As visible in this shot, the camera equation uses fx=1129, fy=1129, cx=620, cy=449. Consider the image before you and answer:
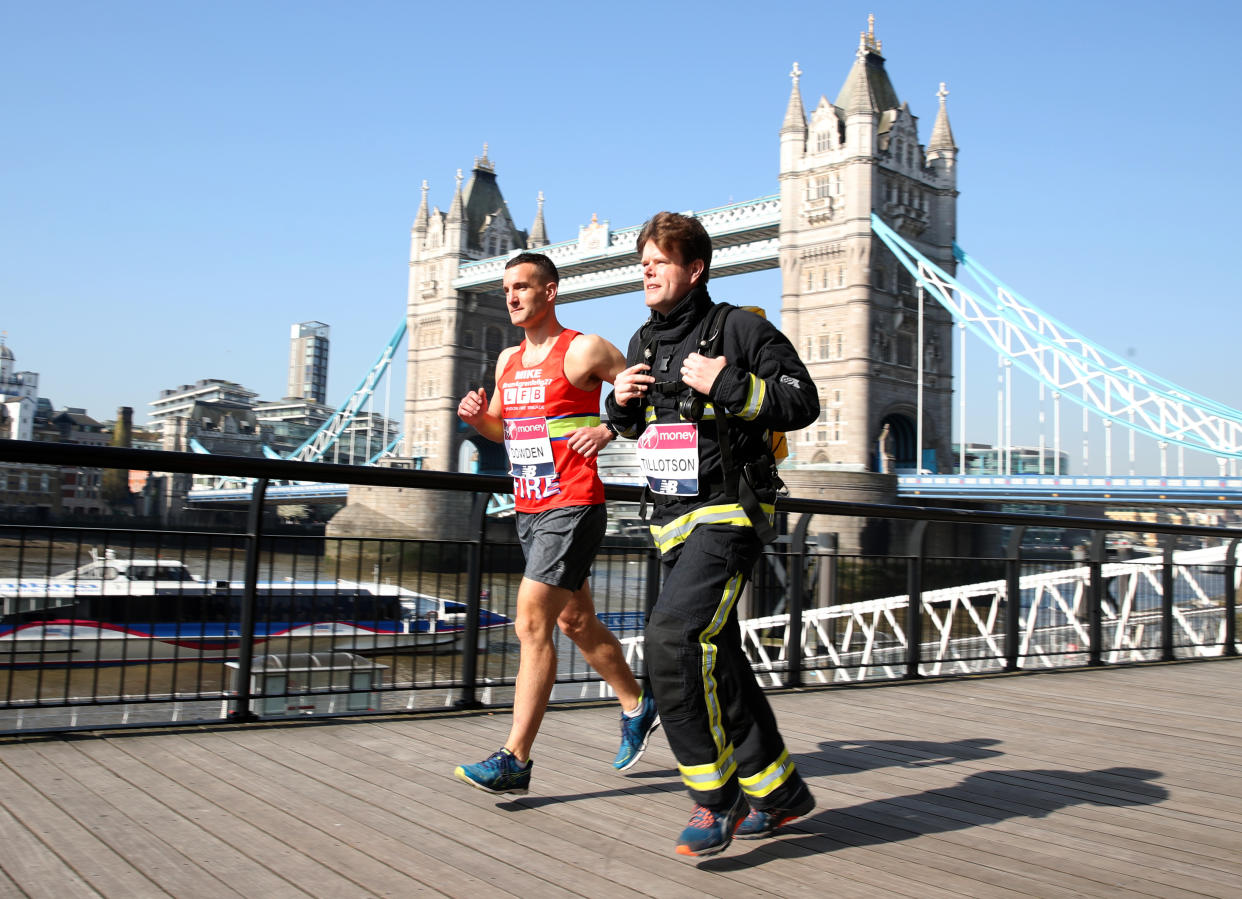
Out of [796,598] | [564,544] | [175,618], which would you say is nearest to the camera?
[564,544]

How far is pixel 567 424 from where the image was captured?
292 cm

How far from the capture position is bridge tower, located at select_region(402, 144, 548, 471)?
65.7 meters

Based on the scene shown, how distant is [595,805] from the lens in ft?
9.30

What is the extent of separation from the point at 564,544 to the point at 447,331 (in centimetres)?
6539

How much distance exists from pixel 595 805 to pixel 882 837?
70 cm

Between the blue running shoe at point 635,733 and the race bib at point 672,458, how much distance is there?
2.84ft

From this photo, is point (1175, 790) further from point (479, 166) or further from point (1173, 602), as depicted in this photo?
point (479, 166)

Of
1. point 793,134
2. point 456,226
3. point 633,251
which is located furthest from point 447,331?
point 793,134

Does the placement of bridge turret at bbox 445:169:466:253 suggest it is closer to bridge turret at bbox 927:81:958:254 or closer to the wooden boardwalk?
bridge turret at bbox 927:81:958:254

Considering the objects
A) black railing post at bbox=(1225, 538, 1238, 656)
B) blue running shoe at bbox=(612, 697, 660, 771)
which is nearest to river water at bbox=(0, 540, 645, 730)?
blue running shoe at bbox=(612, 697, 660, 771)

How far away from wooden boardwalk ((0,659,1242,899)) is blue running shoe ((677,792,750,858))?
1.6 inches

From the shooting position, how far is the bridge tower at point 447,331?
216 feet

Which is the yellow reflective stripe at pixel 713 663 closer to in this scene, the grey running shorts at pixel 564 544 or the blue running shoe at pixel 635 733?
the grey running shorts at pixel 564 544

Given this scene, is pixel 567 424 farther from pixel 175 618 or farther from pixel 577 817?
pixel 175 618
